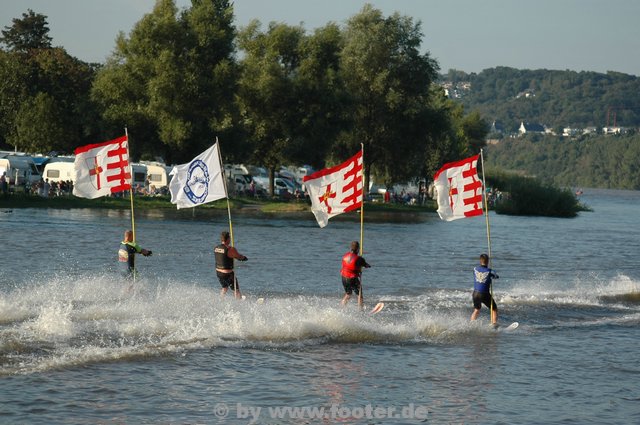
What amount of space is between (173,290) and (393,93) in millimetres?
58351

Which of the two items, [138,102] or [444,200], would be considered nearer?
[444,200]

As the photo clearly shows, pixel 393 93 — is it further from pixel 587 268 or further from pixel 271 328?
pixel 271 328

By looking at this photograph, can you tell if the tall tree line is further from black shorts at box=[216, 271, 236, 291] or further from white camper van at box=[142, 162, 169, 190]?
black shorts at box=[216, 271, 236, 291]

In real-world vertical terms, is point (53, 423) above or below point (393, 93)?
below

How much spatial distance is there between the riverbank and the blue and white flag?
1624 inches

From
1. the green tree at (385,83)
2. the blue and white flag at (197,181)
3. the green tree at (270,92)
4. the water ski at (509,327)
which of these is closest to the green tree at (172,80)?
the green tree at (270,92)

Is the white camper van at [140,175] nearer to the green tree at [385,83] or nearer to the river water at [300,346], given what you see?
the green tree at [385,83]

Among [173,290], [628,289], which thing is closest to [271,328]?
[173,290]

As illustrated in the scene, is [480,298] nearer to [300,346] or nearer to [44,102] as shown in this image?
[300,346]

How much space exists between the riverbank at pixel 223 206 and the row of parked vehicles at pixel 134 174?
3.68 metres

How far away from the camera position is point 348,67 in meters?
85.1

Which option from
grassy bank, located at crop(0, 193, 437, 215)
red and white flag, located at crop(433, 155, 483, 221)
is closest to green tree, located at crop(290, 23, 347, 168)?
grassy bank, located at crop(0, 193, 437, 215)

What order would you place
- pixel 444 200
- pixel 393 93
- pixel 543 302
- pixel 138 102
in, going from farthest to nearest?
pixel 393 93 < pixel 138 102 < pixel 543 302 < pixel 444 200

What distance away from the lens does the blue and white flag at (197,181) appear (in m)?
26.3
